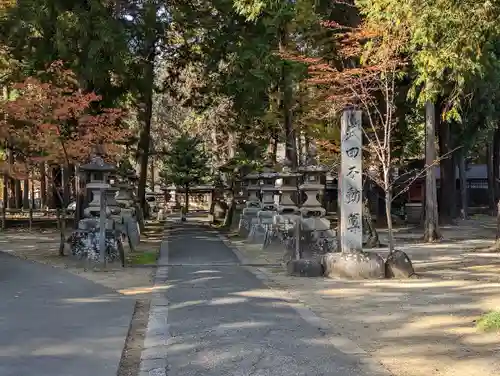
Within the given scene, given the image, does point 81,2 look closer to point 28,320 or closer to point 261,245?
point 261,245

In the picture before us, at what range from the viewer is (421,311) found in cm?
845

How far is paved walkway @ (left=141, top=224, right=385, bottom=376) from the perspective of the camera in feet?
18.3

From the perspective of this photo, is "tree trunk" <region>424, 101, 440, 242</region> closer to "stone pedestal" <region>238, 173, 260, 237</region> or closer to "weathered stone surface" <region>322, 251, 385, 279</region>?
"stone pedestal" <region>238, 173, 260, 237</region>

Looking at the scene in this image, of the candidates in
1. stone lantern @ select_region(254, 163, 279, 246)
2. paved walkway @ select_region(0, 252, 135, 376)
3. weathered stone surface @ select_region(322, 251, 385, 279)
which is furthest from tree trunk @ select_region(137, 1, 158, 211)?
weathered stone surface @ select_region(322, 251, 385, 279)

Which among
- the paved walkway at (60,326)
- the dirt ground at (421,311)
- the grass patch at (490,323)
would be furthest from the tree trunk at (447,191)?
the grass patch at (490,323)

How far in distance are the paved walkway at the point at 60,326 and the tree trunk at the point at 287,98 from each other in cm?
1138

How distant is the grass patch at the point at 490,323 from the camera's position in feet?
22.8

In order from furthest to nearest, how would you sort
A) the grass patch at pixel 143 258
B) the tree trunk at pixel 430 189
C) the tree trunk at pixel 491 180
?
the tree trunk at pixel 491 180 → the tree trunk at pixel 430 189 → the grass patch at pixel 143 258

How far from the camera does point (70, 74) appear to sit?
19.4 m

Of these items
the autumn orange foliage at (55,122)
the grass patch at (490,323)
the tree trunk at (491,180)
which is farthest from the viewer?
the tree trunk at (491,180)

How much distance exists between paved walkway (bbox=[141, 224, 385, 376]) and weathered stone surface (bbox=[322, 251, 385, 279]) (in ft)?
5.22

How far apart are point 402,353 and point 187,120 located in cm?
3613

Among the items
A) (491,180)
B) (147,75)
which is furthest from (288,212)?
(491,180)

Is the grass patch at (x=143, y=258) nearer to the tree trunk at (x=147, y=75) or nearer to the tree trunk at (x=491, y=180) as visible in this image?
the tree trunk at (x=147, y=75)
